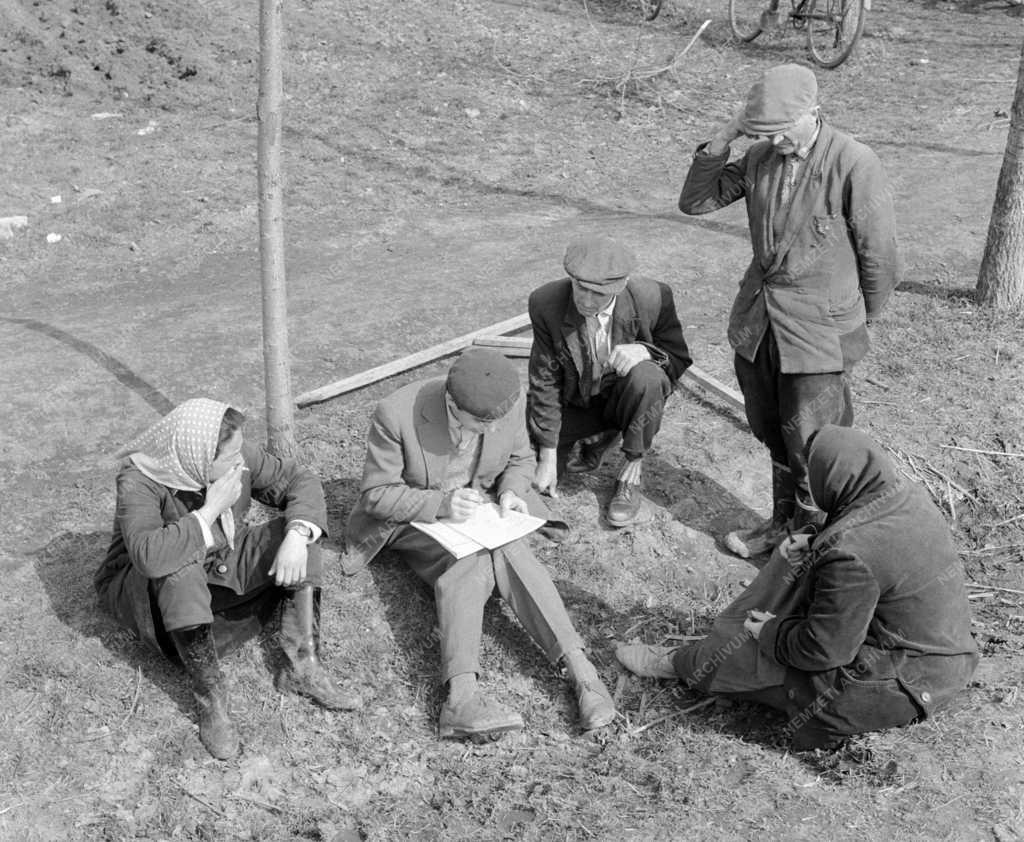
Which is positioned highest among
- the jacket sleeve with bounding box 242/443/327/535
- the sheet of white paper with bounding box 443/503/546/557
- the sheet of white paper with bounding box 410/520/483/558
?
the jacket sleeve with bounding box 242/443/327/535

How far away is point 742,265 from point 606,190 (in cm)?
221

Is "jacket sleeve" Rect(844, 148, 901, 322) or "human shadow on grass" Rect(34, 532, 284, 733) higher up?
"jacket sleeve" Rect(844, 148, 901, 322)

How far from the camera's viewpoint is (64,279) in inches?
307

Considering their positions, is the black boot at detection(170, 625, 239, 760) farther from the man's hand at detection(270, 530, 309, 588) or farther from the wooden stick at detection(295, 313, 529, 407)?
the wooden stick at detection(295, 313, 529, 407)

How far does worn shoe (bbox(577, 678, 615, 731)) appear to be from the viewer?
13.8ft

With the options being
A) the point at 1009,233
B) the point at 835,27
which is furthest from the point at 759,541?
the point at 835,27

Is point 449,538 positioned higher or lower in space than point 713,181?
lower

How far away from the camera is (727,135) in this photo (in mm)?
4559

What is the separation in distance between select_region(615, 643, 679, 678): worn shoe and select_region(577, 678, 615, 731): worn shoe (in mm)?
279

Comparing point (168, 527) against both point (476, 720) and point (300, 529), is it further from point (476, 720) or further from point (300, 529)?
point (476, 720)

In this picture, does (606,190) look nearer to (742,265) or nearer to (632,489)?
(742,265)

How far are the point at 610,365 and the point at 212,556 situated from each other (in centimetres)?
Result: 203

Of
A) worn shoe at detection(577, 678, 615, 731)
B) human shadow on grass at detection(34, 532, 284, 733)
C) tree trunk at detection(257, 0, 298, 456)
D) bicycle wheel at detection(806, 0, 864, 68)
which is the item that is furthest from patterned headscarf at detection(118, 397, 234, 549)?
bicycle wheel at detection(806, 0, 864, 68)

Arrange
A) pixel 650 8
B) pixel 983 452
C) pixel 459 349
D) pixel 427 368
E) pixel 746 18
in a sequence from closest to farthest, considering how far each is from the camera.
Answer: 1. pixel 983 452
2. pixel 427 368
3. pixel 459 349
4. pixel 650 8
5. pixel 746 18
